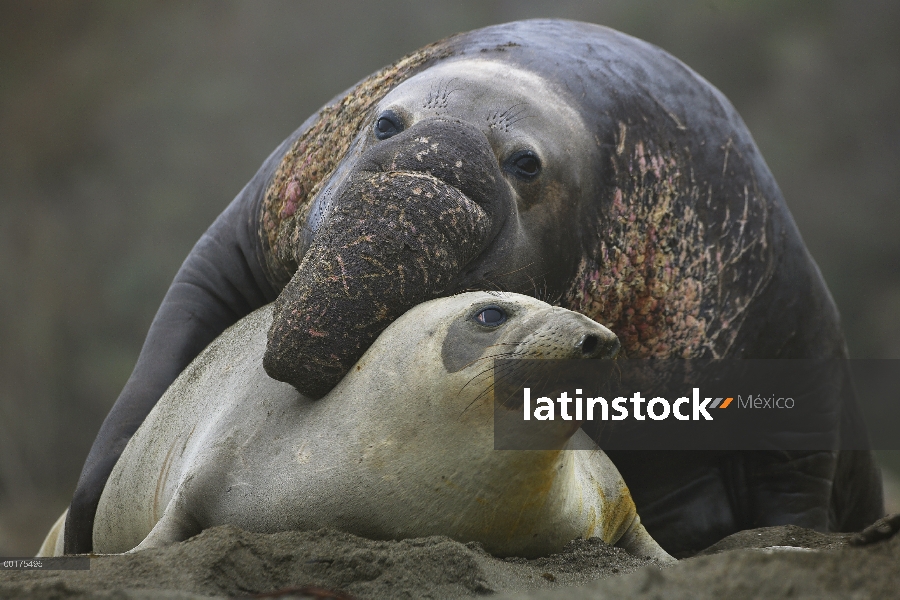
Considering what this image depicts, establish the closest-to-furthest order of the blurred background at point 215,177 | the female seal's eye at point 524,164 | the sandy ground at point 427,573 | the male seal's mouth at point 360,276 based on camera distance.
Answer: the sandy ground at point 427,573 → the male seal's mouth at point 360,276 → the female seal's eye at point 524,164 → the blurred background at point 215,177

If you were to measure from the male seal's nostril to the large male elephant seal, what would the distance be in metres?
0.66

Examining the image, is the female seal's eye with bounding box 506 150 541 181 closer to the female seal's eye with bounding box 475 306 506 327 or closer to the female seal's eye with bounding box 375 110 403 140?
the female seal's eye with bounding box 375 110 403 140

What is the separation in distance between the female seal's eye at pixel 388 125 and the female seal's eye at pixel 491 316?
1.08 meters

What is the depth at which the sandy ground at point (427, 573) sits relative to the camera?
93.0 inches

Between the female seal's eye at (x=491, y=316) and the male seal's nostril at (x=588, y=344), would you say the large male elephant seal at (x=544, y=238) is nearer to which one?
the female seal's eye at (x=491, y=316)

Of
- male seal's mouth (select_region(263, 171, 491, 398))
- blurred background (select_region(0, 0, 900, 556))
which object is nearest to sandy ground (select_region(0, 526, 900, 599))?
male seal's mouth (select_region(263, 171, 491, 398))

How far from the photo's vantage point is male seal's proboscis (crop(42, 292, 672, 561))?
3.19 meters

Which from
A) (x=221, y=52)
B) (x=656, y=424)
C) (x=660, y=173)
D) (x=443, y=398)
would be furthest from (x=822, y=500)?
(x=221, y=52)

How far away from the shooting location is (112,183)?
16.0 metres

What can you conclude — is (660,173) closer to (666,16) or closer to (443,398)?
(443,398)

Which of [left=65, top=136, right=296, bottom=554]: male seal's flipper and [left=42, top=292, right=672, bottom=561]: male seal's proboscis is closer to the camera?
[left=42, top=292, right=672, bottom=561]: male seal's proboscis

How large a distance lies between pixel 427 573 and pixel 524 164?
1.74 meters

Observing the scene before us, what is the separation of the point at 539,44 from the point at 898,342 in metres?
11.0

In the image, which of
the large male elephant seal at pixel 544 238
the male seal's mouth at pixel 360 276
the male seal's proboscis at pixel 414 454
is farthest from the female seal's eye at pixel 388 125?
the male seal's proboscis at pixel 414 454
